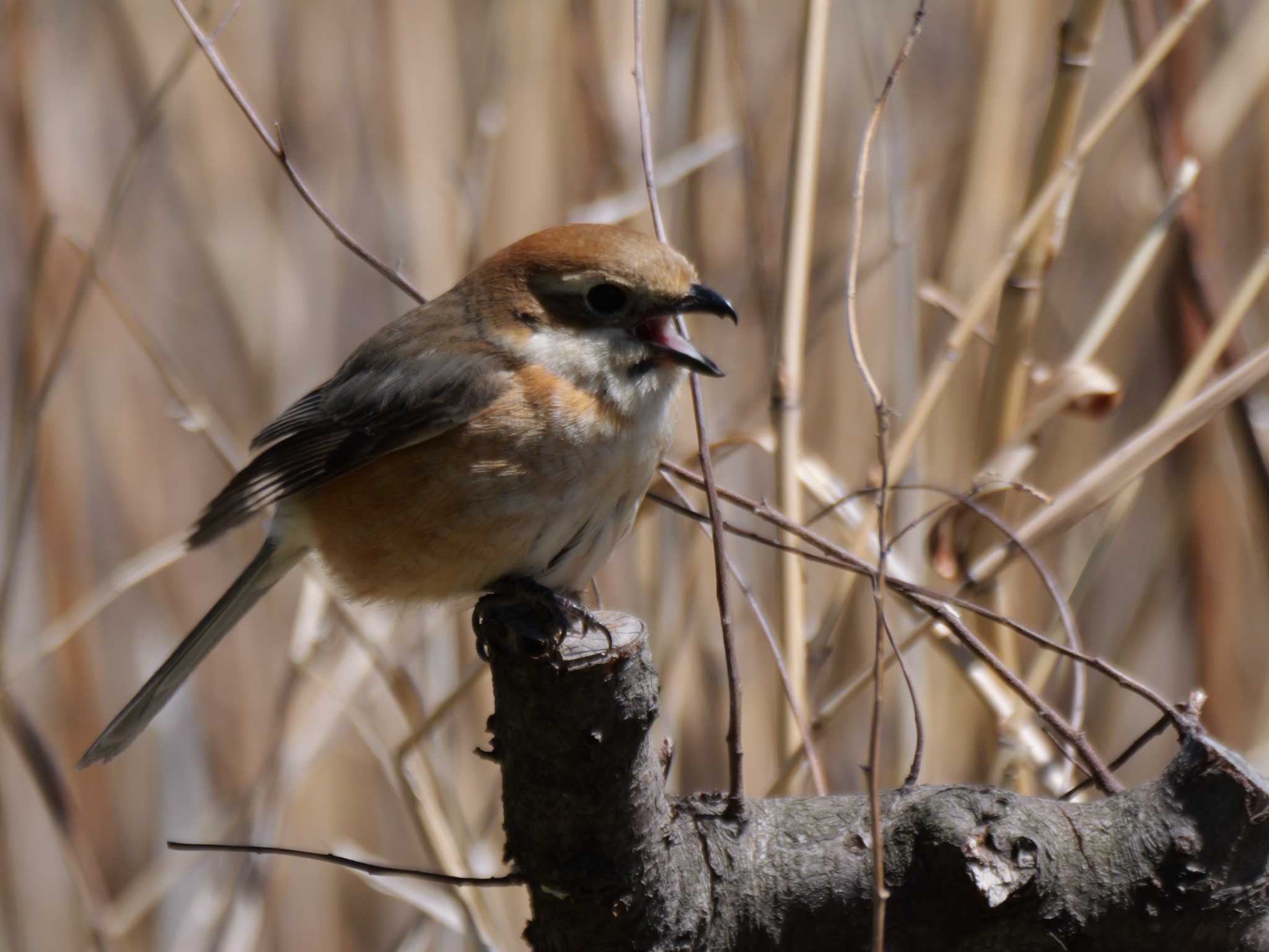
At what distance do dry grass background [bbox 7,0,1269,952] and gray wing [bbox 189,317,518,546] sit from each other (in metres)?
0.17

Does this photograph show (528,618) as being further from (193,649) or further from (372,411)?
(193,649)

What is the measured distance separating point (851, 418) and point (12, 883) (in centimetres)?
203

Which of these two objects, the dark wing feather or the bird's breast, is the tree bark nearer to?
the bird's breast

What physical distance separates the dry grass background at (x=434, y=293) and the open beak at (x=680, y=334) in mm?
269

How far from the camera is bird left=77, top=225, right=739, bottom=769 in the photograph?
1515 mm

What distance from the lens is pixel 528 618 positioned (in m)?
1.27

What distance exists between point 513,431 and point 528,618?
334mm

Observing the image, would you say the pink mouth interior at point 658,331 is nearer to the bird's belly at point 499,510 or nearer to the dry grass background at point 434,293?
the bird's belly at point 499,510

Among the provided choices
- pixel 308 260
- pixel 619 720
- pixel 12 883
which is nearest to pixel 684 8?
pixel 308 260

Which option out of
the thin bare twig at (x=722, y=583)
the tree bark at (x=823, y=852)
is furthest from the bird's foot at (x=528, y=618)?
the thin bare twig at (x=722, y=583)

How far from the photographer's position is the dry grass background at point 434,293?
2133mm

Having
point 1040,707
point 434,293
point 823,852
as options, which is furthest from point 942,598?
point 434,293

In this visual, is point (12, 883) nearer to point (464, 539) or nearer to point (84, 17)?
point (464, 539)

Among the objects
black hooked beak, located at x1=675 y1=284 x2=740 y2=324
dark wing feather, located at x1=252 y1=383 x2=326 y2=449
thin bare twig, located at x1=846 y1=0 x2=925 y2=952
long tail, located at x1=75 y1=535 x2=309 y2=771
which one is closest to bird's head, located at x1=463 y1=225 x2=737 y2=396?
black hooked beak, located at x1=675 y1=284 x2=740 y2=324
